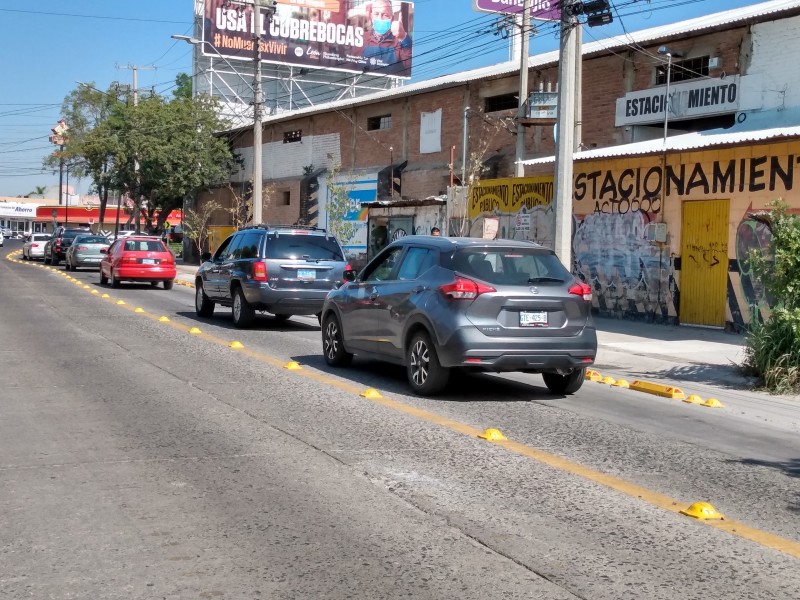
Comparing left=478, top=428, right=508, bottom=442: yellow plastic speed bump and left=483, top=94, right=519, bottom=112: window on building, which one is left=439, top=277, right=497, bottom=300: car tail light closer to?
left=478, top=428, right=508, bottom=442: yellow plastic speed bump

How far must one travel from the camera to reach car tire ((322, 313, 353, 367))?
1280cm

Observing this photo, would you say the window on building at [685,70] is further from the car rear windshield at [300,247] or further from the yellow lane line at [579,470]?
the yellow lane line at [579,470]

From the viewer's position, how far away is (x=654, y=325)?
20031 mm

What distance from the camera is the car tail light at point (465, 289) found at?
10203 millimetres

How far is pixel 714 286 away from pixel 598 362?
5.17 metres

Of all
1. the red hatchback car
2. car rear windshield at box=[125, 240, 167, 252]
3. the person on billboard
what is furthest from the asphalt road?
the person on billboard

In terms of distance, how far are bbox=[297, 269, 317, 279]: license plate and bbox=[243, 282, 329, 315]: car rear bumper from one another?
0.25m

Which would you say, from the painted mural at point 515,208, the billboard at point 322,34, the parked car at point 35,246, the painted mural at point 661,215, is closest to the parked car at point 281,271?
the painted mural at point 661,215

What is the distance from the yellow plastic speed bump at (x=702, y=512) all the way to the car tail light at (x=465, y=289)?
430 cm

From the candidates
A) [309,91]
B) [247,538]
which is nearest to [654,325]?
[247,538]

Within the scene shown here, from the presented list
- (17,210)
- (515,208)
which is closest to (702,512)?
(515,208)

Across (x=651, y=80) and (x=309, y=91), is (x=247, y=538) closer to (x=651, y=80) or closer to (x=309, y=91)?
(x=651, y=80)

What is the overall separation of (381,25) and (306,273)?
47119mm

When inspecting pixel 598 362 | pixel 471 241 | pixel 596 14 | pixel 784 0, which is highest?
pixel 784 0
